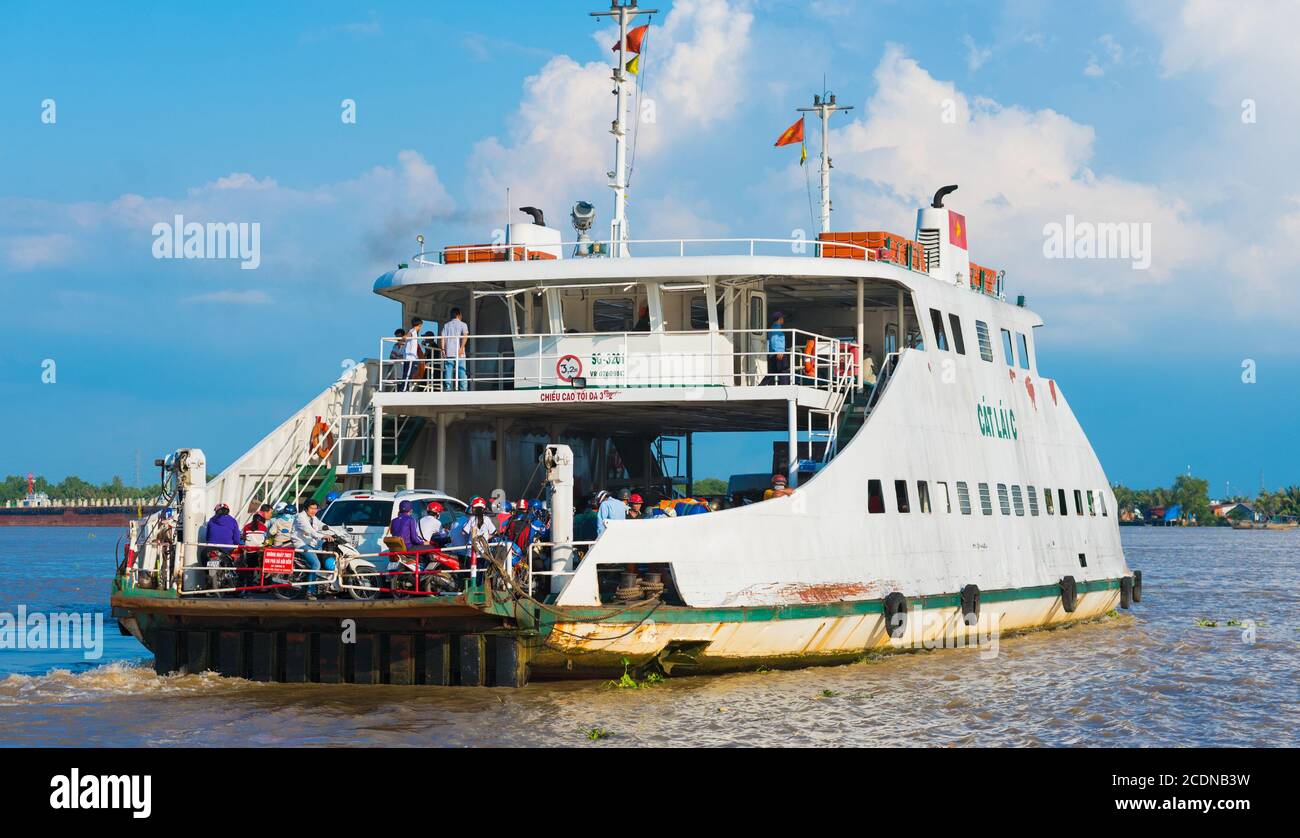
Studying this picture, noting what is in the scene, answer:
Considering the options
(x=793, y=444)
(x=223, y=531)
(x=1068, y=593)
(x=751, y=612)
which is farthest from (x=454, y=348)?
(x=1068, y=593)

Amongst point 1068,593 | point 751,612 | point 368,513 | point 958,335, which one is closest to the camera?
point 751,612

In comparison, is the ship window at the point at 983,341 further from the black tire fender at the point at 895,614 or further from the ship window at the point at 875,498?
the black tire fender at the point at 895,614

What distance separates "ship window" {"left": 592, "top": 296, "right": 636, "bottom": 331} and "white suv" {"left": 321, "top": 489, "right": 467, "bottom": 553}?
4.23 meters

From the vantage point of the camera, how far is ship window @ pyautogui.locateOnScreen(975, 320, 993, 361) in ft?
74.4

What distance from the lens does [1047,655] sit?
71.2ft

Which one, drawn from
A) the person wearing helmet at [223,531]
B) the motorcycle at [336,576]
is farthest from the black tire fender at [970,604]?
the person wearing helmet at [223,531]

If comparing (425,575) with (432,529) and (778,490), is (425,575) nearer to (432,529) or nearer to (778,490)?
(432,529)

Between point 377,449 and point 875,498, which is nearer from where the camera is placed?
point 875,498

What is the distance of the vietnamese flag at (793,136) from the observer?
1041 inches

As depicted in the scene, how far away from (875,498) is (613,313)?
19.6 feet

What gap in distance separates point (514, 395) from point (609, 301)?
10.4ft

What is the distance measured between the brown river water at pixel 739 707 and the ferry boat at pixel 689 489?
0.34 metres

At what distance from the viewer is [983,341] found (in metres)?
22.9
